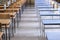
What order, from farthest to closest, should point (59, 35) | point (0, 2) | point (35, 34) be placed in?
point (0, 2), point (35, 34), point (59, 35)

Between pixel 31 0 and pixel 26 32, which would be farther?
pixel 31 0

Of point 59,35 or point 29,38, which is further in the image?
point 29,38

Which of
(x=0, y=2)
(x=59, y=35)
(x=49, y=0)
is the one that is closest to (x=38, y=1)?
(x=49, y=0)

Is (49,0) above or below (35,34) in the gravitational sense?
above

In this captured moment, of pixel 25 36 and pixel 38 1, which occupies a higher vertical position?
pixel 38 1

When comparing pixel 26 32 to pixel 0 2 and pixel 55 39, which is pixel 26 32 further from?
pixel 0 2

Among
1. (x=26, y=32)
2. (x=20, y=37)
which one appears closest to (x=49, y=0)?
(x=26, y=32)

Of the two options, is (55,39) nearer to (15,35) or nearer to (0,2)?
(15,35)

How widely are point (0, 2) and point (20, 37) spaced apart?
4925mm

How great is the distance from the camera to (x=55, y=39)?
310 centimetres

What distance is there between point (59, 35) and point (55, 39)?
0.34 m

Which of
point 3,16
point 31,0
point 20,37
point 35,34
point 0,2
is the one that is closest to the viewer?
point 3,16

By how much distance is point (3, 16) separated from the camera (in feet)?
17.8

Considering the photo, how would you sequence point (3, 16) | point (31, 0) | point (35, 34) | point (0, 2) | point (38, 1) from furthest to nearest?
point (31, 0) < point (38, 1) < point (0, 2) < point (35, 34) < point (3, 16)
